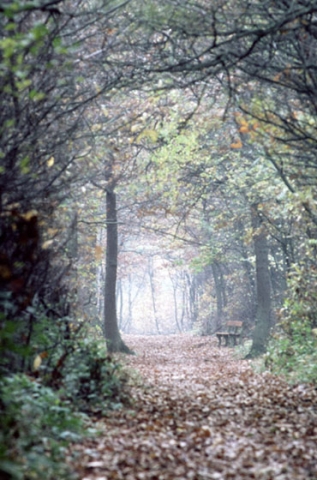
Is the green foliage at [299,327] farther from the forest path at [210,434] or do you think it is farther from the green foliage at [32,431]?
the green foliage at [32,431]

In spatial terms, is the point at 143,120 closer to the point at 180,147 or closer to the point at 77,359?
the point at 180,147

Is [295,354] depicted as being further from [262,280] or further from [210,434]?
[262,280]

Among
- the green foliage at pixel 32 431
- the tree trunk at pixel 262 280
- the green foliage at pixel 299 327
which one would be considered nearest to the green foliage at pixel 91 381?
the green foliage at pixel 32 431

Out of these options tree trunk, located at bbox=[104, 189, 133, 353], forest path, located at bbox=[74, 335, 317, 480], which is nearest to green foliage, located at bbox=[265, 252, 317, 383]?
forest path, located at bbox=[74, 335, 317, 480]

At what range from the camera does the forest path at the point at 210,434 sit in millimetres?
4812

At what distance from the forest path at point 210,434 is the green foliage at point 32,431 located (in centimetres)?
28

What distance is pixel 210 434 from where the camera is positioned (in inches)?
244

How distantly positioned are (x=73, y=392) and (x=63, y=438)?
1547 millimetres

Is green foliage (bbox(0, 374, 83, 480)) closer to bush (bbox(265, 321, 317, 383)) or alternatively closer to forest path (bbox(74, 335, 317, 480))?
forest path (bbox(74, 335, 317, 480))

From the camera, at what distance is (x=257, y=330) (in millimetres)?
16359

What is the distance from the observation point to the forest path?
481 cm

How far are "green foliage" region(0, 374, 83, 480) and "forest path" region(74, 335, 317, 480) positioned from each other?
0.92ft

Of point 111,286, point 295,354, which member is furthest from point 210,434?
point 111,286

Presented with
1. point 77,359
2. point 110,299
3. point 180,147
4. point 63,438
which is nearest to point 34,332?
point 77,359
